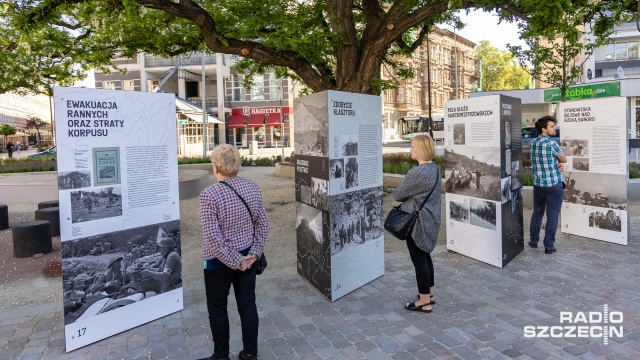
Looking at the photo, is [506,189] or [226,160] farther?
[506,189]

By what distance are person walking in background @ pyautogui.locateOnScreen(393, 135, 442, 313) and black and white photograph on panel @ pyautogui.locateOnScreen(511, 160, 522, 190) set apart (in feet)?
7.23

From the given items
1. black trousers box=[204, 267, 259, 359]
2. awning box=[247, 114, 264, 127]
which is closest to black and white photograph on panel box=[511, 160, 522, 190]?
black trousers box=[204, 267, 259, 359]

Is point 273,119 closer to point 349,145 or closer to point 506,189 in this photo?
point 506,189

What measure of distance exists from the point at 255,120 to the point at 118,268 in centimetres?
4792

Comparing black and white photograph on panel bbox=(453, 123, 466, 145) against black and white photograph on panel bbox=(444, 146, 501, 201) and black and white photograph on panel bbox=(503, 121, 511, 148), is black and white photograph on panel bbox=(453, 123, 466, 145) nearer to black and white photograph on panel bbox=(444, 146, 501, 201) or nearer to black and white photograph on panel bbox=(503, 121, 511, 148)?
black and white photograph on panel bbox=(444, 146, 501, 201)

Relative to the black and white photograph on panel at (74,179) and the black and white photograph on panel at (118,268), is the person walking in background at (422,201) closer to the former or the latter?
the black and white photograph on panel at (118,268)

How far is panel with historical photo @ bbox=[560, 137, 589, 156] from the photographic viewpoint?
7.53 m

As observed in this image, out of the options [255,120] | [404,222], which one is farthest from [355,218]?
[255,120]

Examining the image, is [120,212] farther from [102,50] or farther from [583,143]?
[102,50]

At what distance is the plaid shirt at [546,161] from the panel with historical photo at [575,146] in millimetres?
1121

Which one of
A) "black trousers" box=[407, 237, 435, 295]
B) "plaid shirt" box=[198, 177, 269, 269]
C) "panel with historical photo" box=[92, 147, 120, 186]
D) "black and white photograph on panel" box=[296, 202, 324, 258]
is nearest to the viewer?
"plaid shirt" box=[198, 177, 269, 269]

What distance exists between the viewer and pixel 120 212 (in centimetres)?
428

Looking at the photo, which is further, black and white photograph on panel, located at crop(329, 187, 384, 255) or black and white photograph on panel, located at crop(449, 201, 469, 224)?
black and white photograph on panel, located at crop(449, 201, 469, 224)

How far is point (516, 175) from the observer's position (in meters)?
6.50
